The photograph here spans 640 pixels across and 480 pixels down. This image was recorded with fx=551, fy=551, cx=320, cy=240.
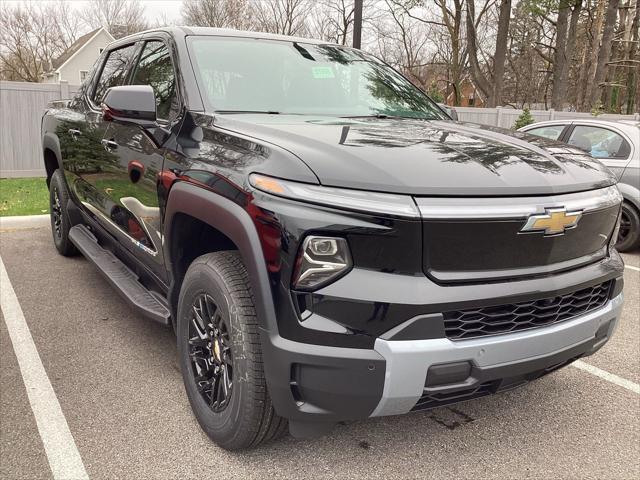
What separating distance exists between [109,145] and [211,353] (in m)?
1.71

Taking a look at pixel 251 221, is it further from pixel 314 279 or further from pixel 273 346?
pixel 273 346

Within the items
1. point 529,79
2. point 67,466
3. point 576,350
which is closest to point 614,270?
point 576,350

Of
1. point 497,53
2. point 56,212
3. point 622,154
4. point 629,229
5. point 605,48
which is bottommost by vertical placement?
point 629,229

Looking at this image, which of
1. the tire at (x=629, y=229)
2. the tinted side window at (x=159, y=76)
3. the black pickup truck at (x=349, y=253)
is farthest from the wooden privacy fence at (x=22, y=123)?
the tire at (x=629, y=229)

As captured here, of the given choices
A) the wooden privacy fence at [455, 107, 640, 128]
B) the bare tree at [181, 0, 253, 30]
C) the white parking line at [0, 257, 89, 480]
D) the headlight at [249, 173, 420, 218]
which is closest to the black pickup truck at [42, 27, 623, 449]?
the headlight at [249, 173, 420, 218]

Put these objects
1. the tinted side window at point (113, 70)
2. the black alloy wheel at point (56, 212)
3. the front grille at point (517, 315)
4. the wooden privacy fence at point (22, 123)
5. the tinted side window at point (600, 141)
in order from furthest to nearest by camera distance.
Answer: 1. the wooden privacy fence at point (22, 123)
2. the tinted side window at point (600, 141)
3. the black alloy wheel at point (56, 212)
4. the tinted side window at point (113, 70)
5. the front grille at point (517, 315)

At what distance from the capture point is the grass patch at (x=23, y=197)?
7086 millimetres

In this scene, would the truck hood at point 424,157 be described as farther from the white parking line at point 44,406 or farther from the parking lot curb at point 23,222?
the parking lot curb at point 23,222

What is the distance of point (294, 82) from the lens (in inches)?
127

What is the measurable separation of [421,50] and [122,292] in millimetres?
38866

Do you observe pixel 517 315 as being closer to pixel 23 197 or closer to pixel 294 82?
pixel 294 82

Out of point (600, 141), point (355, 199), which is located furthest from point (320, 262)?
point (600, 141)

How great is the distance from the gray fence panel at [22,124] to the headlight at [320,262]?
32.9 ft

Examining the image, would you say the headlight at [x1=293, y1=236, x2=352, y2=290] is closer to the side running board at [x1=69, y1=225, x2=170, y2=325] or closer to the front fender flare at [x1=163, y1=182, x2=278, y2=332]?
the front fender flare at [x1=163, y1=182, x2=278, y2=332]
